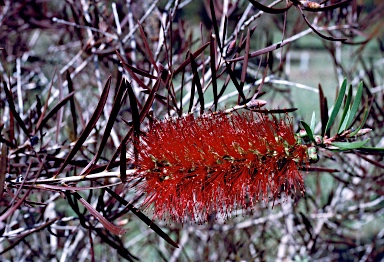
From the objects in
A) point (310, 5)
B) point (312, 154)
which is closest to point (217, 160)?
point (312, 154)

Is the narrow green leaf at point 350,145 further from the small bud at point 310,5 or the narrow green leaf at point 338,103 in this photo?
the small bud at point 310,5

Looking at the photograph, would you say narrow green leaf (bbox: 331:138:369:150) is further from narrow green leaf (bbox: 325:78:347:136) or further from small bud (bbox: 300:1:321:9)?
small bud (bbox: 300:1:321:9)

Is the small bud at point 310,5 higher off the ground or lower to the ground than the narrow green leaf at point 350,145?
higher

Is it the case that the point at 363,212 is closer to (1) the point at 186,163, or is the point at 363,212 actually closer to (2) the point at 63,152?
(2) the point at 63,152

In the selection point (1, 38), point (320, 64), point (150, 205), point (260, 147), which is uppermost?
point (1, 38)

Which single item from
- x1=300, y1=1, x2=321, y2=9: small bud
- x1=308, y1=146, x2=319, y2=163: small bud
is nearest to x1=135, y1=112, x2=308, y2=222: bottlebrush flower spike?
x1=308, y1=146, x2=319, y2=163: small bud

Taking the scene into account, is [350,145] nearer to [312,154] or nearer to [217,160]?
[312,154]

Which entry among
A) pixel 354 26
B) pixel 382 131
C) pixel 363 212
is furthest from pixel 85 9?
pixel 363 212

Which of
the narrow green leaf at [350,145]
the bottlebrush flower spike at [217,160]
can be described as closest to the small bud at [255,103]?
the bottlebrush flower spike at [217,160]
